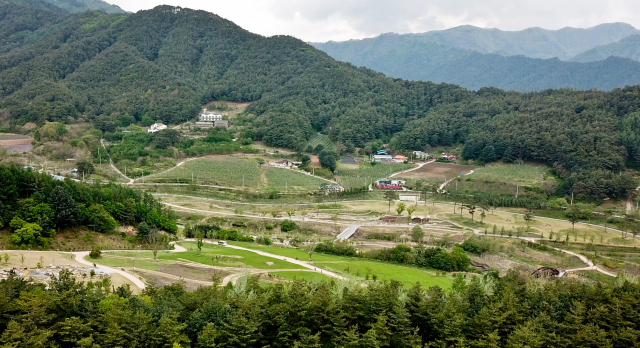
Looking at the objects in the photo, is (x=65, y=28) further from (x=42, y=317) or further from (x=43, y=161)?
(x=42, y=317)

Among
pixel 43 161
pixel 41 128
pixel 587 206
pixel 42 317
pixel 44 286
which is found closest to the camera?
pixel 42 317

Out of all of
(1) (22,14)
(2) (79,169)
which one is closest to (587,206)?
(2) (79,169)

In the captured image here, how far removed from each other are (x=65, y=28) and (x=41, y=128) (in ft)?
218

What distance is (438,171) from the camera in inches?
3322

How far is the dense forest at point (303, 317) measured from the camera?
65.7ft

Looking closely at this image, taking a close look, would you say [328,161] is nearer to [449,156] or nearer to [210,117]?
[449,156]

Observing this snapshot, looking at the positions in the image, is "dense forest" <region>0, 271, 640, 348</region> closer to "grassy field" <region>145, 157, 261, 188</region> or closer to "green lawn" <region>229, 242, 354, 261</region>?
"green lawn" <region>229, 242, 354, 261</region>

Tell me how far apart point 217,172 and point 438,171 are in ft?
121

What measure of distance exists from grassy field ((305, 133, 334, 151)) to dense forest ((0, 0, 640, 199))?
5.77ft

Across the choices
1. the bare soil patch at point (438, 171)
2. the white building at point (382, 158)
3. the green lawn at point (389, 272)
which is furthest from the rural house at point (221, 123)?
the green lawn at point (389, 272)

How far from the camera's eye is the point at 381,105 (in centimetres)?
11688

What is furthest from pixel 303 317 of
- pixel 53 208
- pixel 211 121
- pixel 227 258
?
pixel 211 121

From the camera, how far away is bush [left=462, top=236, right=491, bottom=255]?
151 feet

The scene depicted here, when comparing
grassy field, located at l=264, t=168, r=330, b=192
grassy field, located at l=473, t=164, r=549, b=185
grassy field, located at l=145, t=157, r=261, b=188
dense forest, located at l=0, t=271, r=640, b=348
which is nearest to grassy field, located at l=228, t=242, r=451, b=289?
dense forest, located at l=0, t=271, r=640, b=348
